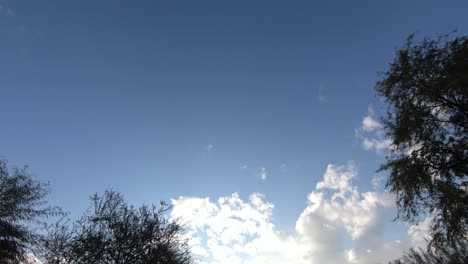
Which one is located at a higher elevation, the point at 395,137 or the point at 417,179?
the point at 395,137

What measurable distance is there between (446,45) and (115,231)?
28378mm

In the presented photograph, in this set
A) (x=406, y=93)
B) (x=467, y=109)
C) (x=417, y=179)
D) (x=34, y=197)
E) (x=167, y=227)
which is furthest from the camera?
(x=167, y=227)

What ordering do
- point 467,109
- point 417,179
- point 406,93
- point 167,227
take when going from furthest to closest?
point 167,227, point 406,93, point 417,179, point 467,109

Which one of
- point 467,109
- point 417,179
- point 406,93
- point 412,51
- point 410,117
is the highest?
point 412,51

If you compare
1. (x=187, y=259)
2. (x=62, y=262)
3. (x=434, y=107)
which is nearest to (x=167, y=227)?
(x=187, y=259)

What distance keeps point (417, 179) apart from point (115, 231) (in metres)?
24.8

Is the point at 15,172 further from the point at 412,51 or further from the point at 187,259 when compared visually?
the point at 412,51

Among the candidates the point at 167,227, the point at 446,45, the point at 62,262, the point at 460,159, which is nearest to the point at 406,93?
the point at 446,45

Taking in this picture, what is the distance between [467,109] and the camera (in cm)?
1452

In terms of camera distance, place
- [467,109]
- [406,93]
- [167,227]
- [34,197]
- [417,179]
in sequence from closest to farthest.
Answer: [467,109]
[417,179]
[406,93]
[34,197]
[167,227]

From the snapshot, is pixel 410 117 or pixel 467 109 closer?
pixel 467 109

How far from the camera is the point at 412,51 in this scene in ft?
56.1

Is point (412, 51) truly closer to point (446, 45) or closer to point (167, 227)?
point (446, 45)

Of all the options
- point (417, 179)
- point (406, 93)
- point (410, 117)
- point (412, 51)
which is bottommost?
point (417, 179)
